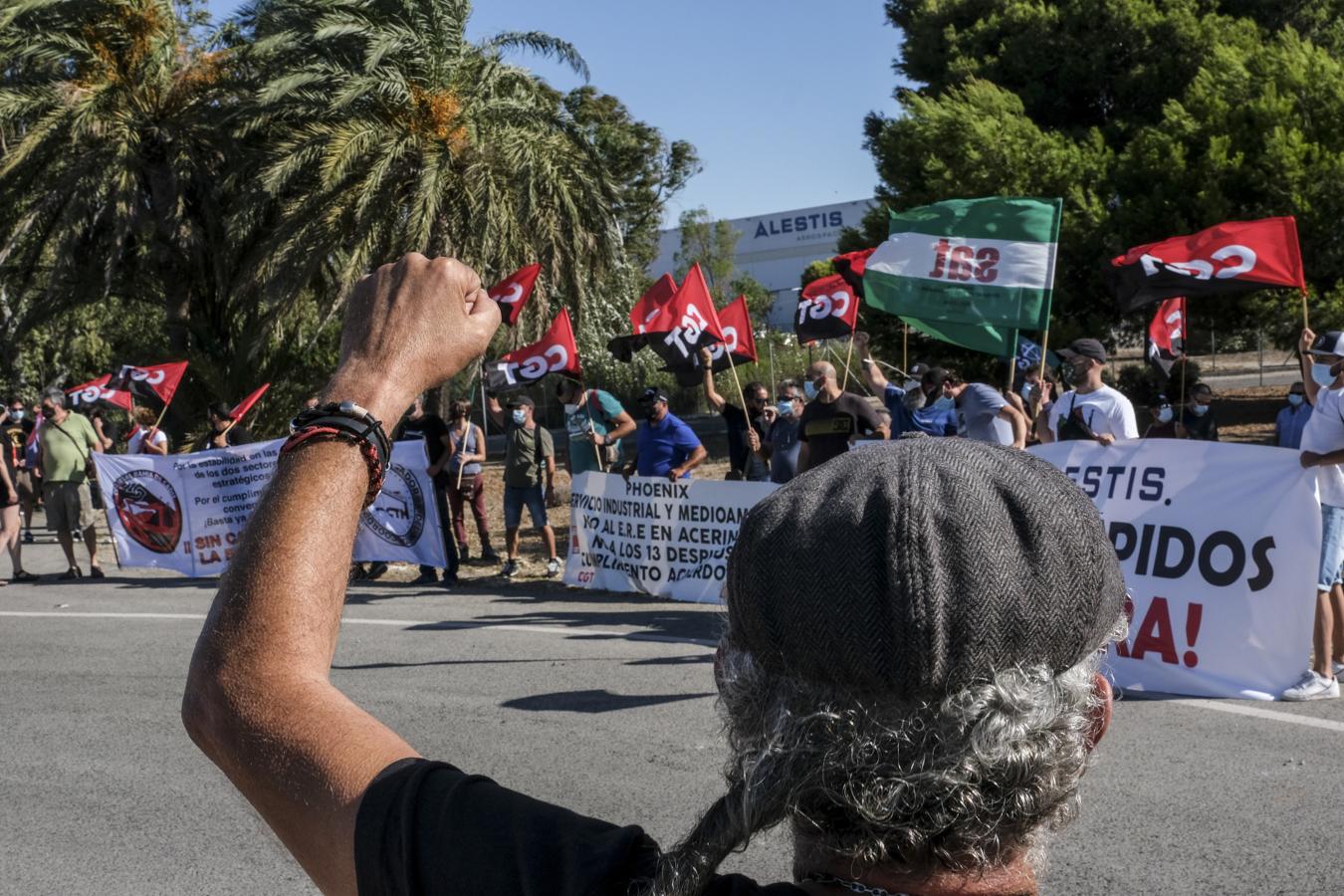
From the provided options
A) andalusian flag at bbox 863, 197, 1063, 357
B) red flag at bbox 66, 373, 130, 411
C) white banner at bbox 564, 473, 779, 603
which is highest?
andalusian flag at bbox 863, 197, 1063, 357

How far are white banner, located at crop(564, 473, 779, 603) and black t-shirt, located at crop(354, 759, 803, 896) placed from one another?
8.29 meters

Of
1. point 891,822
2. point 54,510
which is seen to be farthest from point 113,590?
point 891,822

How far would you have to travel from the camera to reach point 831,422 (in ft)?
31.6

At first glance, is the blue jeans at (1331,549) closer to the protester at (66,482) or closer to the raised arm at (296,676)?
the raised arm at (296,676)

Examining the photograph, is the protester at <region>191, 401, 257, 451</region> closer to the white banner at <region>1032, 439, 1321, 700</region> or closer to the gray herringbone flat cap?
the white banner at <region>1032, 439, 1321, 700</region>

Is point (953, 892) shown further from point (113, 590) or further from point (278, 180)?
point (278, 180)

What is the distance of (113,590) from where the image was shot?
12336 mm

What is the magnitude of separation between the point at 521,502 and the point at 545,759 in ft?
21.3

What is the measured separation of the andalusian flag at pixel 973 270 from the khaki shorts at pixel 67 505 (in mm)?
8857

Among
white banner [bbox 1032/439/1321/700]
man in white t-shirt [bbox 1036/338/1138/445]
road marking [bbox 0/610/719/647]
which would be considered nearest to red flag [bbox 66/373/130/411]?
road marking [bbox 0/610/719/647]

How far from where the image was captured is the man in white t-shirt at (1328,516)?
6535 millimetres

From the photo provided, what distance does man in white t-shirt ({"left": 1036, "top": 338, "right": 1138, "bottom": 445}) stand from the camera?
26.0 ft

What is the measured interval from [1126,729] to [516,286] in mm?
7721

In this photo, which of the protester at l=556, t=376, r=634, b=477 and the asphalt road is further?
the protester at l=556, t=376, r=634, b=477
